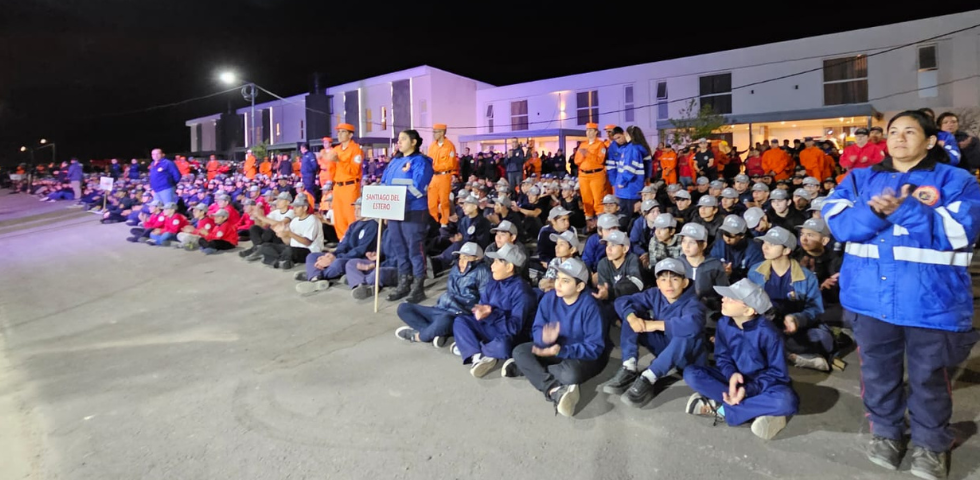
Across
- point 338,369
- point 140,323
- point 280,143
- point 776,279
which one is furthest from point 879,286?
point 280,143

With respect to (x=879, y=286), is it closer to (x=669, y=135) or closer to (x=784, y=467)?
(x=784, y=467)

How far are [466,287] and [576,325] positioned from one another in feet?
4.92

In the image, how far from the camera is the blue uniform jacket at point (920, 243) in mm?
2619

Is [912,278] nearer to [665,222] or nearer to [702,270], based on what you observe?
[702,270]

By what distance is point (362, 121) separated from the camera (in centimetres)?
3506

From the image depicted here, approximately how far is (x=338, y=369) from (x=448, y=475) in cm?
193

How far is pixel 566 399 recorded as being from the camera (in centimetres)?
363

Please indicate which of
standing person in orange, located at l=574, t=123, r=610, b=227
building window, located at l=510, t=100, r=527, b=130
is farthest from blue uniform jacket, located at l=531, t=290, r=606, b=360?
building window, located at l=510, t=100, r=527, b=130

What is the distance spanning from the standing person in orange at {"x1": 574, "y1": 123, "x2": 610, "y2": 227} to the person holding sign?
3325 mm

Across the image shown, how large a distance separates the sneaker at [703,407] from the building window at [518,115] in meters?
27.0

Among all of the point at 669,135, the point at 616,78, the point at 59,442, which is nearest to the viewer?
the point at 59,442

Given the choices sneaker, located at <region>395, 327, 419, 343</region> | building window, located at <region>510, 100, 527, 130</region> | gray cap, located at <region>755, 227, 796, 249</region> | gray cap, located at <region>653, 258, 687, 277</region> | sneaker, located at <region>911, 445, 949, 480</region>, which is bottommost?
sneaker, located at <region>911, 445, 949, 480</region>

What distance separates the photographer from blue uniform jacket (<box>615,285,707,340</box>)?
388 cm

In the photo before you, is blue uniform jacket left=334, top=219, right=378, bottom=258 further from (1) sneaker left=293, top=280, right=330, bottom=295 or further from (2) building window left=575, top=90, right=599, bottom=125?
(2) building window left=575, top=90, right=599, bottom=125
